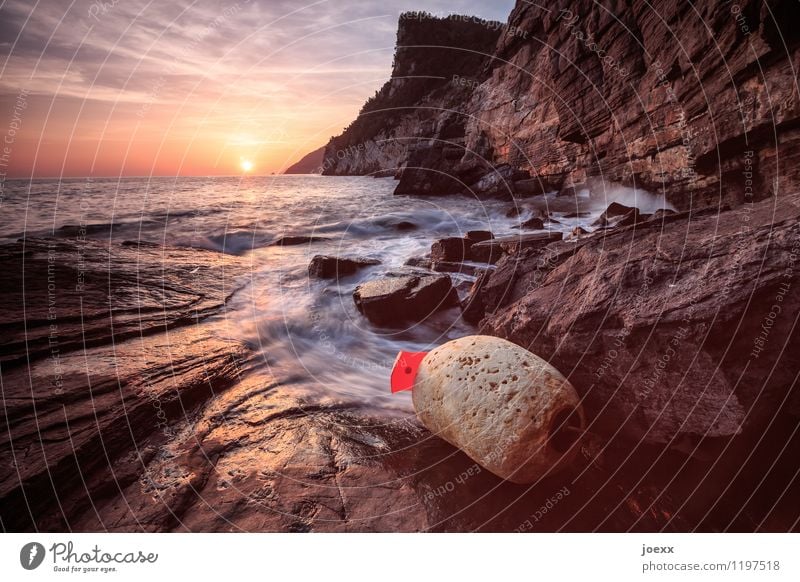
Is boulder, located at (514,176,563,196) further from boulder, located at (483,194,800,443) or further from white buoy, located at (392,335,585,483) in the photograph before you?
white buoy, located at (392,335,585,483)

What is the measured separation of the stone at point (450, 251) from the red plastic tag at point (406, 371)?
5.23 m

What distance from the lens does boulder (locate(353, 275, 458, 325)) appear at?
550 centimetres

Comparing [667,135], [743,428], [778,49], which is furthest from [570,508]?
[667,135]

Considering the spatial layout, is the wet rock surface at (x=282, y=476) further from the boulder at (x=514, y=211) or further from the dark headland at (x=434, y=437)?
the boulder at (x=514, y=211)

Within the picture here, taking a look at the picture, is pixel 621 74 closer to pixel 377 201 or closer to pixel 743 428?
pixel 377 201

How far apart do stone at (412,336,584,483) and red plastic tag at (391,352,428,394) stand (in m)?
0.35

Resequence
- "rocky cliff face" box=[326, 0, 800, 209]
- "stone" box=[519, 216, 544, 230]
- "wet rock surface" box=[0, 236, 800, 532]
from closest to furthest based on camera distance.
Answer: "wet rock surface" box=[0, 236, 800, 532] → "rocky cliff face" box=[326, 0, 800, 209] → "stone" box=[519, 216, 544, 230]

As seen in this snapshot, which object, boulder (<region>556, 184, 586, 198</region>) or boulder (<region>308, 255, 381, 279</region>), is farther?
boulder (<region>556, 184, 586, 198</region>)

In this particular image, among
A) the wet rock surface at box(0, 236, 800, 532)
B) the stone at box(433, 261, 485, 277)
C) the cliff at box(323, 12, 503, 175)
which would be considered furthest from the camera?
the cliff at box(323, 12, 503, 175)

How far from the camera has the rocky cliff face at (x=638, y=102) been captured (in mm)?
6953

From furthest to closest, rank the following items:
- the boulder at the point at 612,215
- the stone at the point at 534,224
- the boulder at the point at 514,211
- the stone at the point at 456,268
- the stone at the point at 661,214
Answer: the boulder at the point at 514,211 < the stone at the point at 534,224 < the boulder at the point at 612,215 < the stone at the point at 456,268 < the stone at the point at 661,214
